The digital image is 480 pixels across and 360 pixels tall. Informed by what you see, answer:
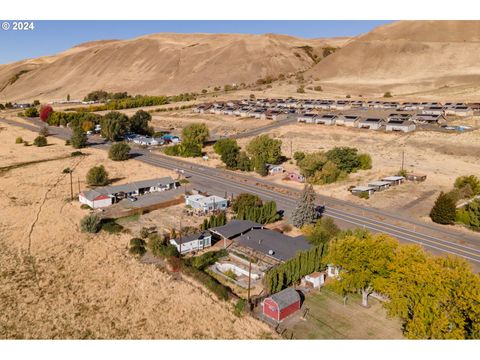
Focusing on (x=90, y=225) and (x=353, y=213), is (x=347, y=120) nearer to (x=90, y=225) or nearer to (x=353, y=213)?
(x=353, y=213)

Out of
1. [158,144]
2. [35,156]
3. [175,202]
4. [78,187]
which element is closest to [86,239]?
[175,202]

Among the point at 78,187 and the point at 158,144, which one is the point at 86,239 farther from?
the point at 158,144

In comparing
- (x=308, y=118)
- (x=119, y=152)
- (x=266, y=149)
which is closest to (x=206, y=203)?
(x=266, y=149)

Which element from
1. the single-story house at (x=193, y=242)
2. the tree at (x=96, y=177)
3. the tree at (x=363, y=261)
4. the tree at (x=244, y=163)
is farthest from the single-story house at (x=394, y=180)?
the tree at (x=96, y=177)

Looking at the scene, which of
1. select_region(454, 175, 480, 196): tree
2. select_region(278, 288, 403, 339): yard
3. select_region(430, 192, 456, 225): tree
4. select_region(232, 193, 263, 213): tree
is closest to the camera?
select_region(278, 288, 403, 339): yard

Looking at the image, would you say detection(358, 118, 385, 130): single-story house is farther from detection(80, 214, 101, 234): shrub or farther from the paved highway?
detection(80, 214, 101, 234): shrub

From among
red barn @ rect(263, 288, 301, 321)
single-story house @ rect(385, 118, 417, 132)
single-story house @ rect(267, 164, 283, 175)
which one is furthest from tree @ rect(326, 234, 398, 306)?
single-story house @ rect(385, 118, 417, 132)
